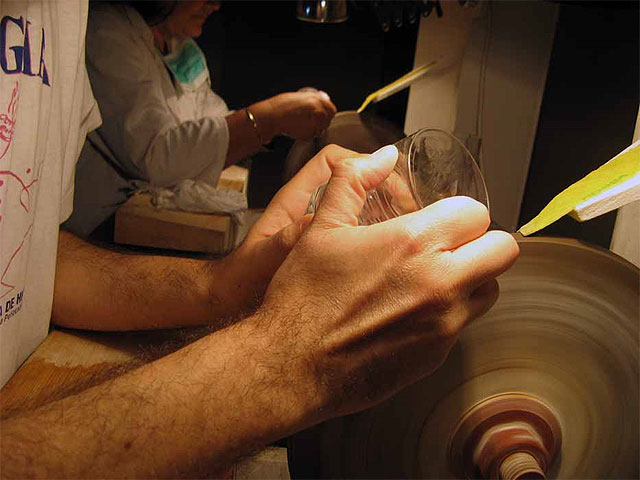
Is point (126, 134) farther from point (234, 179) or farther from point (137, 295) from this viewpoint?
point (137, 295)

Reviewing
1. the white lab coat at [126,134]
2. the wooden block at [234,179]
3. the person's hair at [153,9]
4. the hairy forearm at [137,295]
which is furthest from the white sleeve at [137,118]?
the hairy forearm at [137,295]

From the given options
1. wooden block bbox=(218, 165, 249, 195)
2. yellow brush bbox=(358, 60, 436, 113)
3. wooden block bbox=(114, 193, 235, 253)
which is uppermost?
yellow brush bbox=(358, 60, 436, 113)

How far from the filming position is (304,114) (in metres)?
2.18

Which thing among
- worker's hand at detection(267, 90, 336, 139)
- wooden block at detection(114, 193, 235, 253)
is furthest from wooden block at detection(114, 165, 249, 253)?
worker's hand at detection(267, 90, 336, 139)

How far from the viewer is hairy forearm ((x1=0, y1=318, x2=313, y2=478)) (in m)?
0.64

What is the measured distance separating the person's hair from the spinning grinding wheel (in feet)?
6.15

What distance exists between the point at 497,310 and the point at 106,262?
68cm

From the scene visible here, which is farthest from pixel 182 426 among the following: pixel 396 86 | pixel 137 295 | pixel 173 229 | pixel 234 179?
pixel 234 179

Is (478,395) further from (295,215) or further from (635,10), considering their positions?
(635,10)

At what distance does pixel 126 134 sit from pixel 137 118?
6 centimetres

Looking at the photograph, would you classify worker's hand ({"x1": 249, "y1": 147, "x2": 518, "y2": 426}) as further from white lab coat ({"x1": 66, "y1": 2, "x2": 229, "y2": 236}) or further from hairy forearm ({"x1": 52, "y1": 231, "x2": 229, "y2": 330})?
white lab coat ({"x1": 66, "y1": 2, "x2": 229, "y2": 236})

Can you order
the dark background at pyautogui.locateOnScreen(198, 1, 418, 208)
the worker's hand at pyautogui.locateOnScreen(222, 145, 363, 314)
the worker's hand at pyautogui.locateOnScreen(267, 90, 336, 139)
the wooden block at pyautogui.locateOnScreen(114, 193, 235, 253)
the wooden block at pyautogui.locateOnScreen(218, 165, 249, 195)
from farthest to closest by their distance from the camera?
the dark background at pyautogui.locateOnScreen(198, 1, 418, 208)
the wooden block at pyautogui.locateOnScreen(218, 165, 249, 195)
the worker's hand at pyautogui.locateOnScreen(267, 90, 336, 139)
the wooden block at pyautogui.locateOnScreen(114, 193, 235, 253)
the worker's hand at pyautogui.locateOnScreen(222, 145, 363, 314)

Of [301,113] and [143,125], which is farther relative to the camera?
[301,113]

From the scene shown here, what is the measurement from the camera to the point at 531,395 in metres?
0.73
